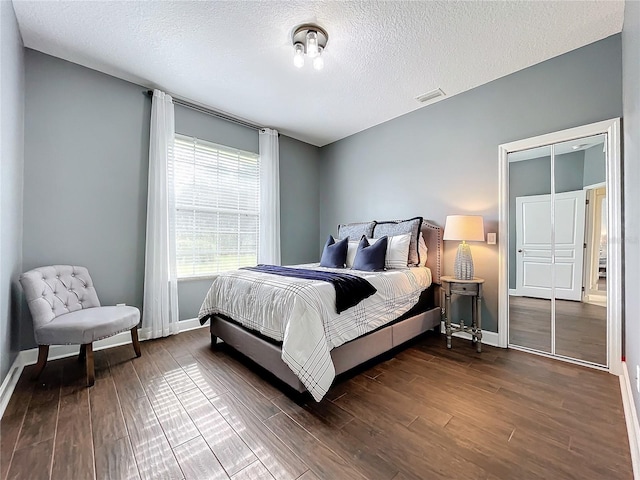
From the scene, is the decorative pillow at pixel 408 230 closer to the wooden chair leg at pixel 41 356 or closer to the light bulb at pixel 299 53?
the light bulb at pixel 299 53

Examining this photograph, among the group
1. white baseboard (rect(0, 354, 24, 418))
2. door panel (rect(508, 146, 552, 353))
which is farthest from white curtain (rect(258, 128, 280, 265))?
door panel (rect(508, 146, 552, 353))

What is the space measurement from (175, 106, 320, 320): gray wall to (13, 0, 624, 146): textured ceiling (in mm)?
418

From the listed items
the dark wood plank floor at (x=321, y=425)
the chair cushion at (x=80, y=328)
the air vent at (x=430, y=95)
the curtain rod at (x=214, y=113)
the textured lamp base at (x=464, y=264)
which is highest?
the air vent at (x=430, y=95)

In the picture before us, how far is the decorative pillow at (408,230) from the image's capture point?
311 centimetres

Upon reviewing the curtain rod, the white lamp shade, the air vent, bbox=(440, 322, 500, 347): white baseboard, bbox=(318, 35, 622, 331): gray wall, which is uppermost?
the air vent

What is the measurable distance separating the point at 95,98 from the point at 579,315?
513 centimetres

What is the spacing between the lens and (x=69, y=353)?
2535 mm

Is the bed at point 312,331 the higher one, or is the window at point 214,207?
the window at point 214,207

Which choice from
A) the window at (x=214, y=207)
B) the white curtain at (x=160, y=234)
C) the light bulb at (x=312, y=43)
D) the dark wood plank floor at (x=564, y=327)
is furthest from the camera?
the window at (x=214, y=207)

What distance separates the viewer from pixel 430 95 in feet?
10.3

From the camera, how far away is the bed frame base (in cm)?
194

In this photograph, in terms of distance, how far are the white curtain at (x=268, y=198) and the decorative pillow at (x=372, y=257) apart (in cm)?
157

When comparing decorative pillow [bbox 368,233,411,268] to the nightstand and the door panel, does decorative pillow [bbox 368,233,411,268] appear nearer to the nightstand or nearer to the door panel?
the nightstand

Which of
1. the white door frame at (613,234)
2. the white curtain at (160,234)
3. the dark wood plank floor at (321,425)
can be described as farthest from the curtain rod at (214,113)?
the white door frame at (613,234)
